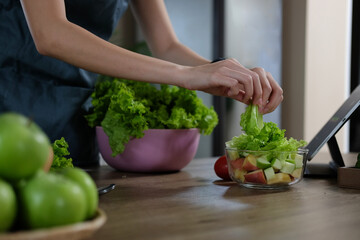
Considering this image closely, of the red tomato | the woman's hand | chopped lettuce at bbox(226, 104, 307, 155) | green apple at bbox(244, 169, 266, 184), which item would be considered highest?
the woman's hand

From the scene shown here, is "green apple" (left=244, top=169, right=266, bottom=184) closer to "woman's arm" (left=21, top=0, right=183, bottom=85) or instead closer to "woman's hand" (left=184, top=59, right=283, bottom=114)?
"woman's hand" (left=184, top=59, right=283, bottom=114)

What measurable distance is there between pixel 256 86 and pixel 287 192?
0.33 meters

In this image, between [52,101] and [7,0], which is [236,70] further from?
[7,0]

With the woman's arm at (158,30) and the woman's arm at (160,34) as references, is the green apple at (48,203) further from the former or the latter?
the woman's arm at (158,30)

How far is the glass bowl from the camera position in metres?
1.25

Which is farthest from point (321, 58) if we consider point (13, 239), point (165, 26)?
point (13, 239)

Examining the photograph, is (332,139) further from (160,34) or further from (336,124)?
(160,34)

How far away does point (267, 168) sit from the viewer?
1252mm

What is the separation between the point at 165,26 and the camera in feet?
6.66

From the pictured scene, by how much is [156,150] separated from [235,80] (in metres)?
0.42

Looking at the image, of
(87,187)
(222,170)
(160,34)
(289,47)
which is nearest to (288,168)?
(222,170)

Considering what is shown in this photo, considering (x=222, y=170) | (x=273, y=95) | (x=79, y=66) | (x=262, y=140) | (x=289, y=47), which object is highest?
(x=289, y=47)

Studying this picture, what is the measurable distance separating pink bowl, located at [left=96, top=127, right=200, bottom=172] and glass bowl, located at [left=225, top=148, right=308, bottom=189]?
0.33 metres

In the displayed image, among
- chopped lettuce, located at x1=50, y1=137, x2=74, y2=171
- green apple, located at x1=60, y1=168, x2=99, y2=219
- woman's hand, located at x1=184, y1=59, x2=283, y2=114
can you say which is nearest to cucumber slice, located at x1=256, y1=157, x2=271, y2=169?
woman's hand, located at x1=184, y1=59, x2=283, y2=114
